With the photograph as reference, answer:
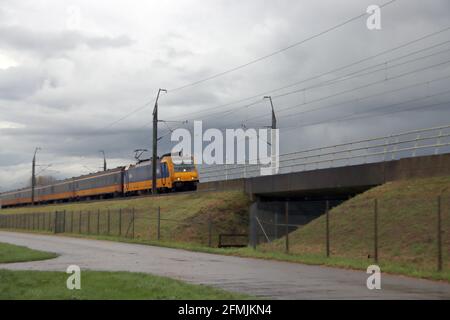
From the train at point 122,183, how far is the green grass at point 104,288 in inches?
1727

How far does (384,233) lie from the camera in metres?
24.3

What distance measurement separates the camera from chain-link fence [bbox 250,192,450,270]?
2102 centimetres

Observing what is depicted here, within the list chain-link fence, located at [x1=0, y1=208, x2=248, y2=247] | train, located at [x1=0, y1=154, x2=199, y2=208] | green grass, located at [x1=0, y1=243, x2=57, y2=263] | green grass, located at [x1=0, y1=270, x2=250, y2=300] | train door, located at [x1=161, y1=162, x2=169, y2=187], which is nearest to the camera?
green grass, located at [x1=0, y1=270, x2=250, y2=300]

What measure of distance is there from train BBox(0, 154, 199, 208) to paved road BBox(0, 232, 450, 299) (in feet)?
110

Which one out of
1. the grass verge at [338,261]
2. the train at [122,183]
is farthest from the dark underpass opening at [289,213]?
the train at [122,183]

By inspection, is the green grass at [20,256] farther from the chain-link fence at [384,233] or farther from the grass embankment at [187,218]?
the grass embankment at [187,218]

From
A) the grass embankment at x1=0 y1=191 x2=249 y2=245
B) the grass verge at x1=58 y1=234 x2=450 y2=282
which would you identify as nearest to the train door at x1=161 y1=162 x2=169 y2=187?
the grass embankment at x1=0 y1=191 x2=249 y2=245

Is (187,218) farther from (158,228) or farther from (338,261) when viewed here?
(338,261)

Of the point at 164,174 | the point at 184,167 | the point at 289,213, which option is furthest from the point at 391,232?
the point at 164,174

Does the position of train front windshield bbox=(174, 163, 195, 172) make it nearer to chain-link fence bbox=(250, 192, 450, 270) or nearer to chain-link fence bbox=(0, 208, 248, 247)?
chain-link fence bbox=(0, 208, 248, 247)

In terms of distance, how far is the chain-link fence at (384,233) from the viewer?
21.0m

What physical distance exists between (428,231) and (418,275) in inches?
195
